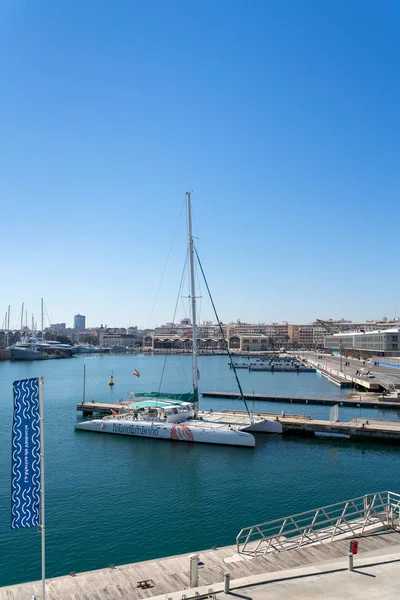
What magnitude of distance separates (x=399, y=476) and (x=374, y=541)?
16083mm

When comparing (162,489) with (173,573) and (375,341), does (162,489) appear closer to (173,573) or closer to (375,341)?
(173,573)

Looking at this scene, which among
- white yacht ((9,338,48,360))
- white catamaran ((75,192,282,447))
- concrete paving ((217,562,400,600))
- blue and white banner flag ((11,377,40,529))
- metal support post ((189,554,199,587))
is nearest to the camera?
blue and white banner flag ((11,377,40,529))

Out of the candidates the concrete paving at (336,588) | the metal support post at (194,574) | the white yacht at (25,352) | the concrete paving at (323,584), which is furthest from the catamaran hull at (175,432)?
the white yacht at (25,352)

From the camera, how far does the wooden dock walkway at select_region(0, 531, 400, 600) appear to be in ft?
41.5

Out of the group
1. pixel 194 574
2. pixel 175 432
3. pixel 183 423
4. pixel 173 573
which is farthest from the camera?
pixel 183 423

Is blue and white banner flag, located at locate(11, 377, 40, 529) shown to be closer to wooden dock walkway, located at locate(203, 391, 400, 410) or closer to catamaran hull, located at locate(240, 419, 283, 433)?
catamaran hull, located at locate(240, 419, 283, 433)

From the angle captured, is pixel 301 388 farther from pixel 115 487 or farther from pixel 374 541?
pixel 374 541

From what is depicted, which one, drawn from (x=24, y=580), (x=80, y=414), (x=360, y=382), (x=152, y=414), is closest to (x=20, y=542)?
(x=24, y=580)

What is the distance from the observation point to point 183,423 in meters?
39.3

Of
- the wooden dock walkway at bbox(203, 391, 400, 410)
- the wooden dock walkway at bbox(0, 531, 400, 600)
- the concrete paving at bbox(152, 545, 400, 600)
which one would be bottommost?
the wooden dock walkway at bbox(203, 391, 400, 410)

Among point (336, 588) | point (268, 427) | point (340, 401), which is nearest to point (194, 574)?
point (336, 588)

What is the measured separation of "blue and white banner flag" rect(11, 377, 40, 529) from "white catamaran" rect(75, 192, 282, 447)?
25549 mm

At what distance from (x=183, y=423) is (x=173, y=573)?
2571cm

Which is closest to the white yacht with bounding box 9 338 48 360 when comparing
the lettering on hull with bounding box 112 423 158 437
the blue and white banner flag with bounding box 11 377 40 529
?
the lettering on hull with bounding box 112 423 158 437
